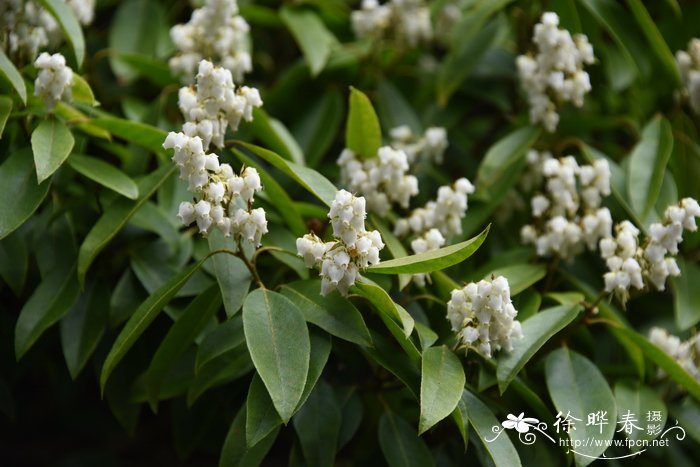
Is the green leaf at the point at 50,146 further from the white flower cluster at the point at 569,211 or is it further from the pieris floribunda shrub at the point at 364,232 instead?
the white flower cluster at the point at 569,211

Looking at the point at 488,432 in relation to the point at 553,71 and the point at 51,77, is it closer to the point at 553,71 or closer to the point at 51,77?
the point at 553,71

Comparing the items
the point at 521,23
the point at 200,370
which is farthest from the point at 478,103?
the point at 200,370

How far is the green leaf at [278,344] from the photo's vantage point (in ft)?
3.51

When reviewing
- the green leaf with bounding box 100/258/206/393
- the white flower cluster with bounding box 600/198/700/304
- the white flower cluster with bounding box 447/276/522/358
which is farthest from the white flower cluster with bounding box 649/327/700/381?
the green leaf with bounding box 100/258/206/393

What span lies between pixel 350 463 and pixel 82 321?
0.63 meters

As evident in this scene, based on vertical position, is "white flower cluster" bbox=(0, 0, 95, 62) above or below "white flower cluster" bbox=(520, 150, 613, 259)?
above

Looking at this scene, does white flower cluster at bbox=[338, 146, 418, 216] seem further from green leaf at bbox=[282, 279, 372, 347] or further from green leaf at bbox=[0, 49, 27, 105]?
green leaf at bbox=[0, 49, 27, 105]

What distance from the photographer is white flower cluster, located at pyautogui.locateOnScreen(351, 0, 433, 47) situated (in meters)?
1.75

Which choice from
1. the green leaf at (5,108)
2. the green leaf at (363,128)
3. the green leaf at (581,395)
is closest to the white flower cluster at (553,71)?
the green leaf at (363,128)

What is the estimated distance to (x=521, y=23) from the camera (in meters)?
1.78

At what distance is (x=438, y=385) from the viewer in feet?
3.75

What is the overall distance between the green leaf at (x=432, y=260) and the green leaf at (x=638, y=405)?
44 centimetres

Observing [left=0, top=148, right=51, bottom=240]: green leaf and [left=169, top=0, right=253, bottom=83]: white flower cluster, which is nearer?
[left=0, top=148, right=51, bottom=240]: green leaf

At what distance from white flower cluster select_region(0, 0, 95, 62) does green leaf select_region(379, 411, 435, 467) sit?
87cm
